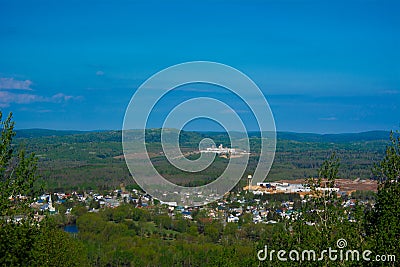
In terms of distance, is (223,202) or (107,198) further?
(107,198)

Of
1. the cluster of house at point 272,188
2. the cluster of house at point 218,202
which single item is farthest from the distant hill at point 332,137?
the cluster of house at point 218,202

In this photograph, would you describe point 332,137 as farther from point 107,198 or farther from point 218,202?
point 107,198

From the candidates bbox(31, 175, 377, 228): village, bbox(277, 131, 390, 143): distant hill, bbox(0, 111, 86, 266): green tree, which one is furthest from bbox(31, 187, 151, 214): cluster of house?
bbox(277, 131, 390, 143): distant hill

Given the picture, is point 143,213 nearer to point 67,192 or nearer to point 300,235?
point 67,192

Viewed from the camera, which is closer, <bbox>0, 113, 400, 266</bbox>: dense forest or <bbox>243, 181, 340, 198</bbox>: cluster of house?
<bbox>0, 113, 400, 266</bbox>: dense forest

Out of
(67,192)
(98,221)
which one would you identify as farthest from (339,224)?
(67,192)

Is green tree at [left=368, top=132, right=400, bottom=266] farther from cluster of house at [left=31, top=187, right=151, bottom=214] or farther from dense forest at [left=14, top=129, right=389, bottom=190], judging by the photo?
cluster of house at [left=31, top=187, right=151, bottom=214]

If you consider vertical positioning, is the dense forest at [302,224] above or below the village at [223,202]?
above

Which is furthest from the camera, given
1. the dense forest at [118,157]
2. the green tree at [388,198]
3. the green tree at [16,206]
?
the dense forest at [118,157]

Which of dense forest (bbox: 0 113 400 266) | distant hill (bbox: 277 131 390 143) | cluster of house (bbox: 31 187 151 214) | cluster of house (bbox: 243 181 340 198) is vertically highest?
distant hill (bbox: 277 131 390 143)

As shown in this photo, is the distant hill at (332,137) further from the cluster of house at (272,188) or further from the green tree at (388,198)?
the green tree at (388,198)

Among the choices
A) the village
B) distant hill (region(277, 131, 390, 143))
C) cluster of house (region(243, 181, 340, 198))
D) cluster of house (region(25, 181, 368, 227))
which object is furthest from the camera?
distant hill (region(277, 131, 390, 143))

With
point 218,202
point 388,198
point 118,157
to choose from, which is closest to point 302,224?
point 388,198
